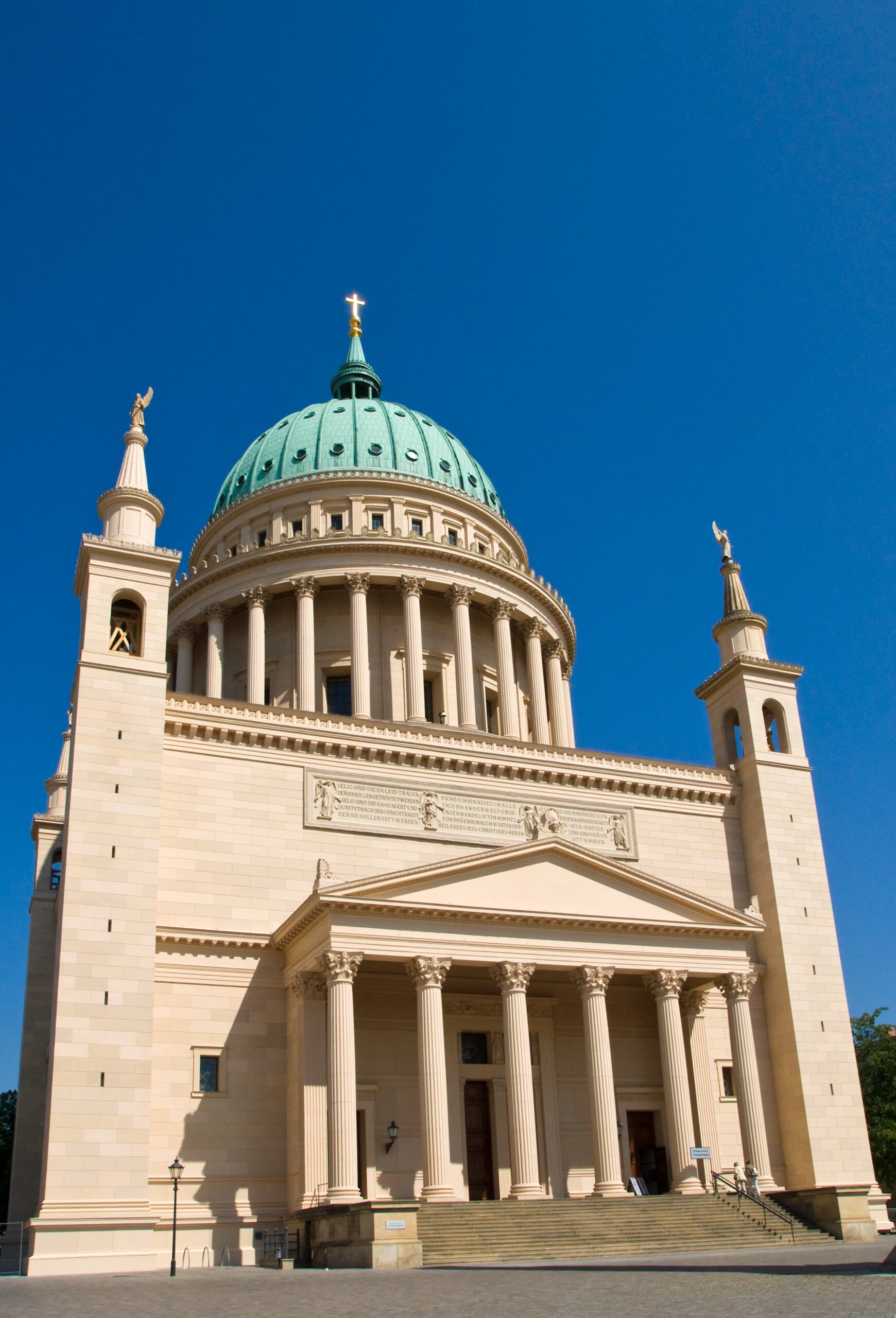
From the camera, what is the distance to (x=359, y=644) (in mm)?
Result: 56344

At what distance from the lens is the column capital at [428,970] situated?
1389 inches

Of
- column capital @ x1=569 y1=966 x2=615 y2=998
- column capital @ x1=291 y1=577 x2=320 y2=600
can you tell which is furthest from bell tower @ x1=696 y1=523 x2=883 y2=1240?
column capital @ x1=291 y1=577 x2=320 y2=600

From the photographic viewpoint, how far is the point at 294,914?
117ft

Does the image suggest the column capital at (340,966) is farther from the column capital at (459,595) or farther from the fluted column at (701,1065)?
the column capital at (459,595)

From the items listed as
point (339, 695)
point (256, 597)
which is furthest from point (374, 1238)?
point (256, 597)

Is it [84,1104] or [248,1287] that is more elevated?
[84,1104]

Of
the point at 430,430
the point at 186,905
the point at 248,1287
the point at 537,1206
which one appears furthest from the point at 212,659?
the point at 248,1287

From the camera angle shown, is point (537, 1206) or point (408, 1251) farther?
point (537, 1206)

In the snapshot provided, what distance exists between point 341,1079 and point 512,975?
6.15m

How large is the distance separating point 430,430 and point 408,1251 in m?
47.8

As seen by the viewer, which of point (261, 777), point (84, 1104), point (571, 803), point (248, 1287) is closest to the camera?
point (248, 1287)

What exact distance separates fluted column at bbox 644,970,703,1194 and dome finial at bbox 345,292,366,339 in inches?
1907

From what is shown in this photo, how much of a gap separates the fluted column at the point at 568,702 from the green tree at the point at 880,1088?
20303mm

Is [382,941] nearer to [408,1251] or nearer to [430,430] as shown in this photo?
[408,1251]
